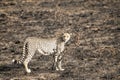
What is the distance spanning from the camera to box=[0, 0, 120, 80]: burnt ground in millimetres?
12045

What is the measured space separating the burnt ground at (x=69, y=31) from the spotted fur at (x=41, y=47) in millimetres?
420

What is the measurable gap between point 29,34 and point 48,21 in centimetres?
203

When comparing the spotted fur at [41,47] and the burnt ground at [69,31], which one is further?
the burnt ground at [69,31]

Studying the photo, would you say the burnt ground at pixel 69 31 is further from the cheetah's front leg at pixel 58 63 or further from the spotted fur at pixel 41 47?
the spotted fur at pixel 41 47

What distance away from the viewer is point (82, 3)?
21219 mm

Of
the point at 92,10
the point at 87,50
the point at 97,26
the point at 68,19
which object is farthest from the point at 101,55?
the point at 92,10

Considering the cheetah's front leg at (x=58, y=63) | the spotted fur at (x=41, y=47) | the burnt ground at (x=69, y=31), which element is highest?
the spotted fur at (x=41, y=47)

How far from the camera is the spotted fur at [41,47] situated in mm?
11688

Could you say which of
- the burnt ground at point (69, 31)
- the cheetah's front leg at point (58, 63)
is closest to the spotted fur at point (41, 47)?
the cheetah's front leg at point (58, 63)

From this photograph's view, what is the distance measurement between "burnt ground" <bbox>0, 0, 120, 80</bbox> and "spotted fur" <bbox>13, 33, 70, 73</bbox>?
42cm

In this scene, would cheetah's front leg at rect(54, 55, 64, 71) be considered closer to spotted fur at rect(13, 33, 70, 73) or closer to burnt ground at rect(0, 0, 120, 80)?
spotted fur at rect(13, 33, 70, 73)

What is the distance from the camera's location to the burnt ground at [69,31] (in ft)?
39.5

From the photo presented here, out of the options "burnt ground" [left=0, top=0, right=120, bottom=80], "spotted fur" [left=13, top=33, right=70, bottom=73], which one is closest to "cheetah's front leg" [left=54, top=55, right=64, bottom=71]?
"spotted fur" [left=13, top=33, right=70, bottom=73]

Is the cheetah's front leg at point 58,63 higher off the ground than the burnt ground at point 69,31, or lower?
higher
